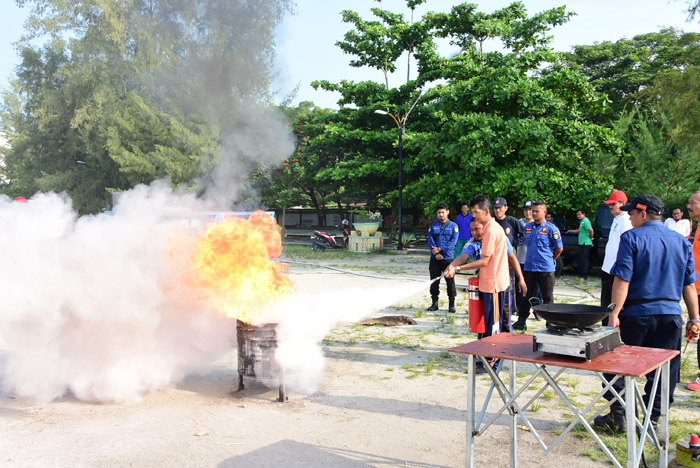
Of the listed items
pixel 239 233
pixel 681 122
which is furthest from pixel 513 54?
pixel 239 233

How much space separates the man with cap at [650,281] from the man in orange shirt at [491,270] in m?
1.57

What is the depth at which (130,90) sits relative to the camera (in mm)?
19969

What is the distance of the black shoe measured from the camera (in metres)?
4.13

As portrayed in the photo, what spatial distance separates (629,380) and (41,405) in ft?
17.1

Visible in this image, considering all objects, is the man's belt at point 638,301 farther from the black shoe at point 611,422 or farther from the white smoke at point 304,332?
the white smoke at point 304,332

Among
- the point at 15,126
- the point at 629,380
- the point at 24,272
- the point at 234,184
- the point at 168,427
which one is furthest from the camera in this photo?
the point at 15,126

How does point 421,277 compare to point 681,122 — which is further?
point 421,277

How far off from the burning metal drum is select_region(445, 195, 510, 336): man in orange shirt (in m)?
2.04

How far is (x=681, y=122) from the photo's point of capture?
41.8ft

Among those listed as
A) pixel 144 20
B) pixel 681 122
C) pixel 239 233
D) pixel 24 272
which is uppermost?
pixel 144 20

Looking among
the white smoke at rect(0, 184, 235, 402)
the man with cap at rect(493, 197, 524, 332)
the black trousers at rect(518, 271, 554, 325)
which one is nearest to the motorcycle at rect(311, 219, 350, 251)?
the man with cap at rect(493, 197, 524, 332)

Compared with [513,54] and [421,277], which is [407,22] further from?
[421,277]

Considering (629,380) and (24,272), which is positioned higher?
(24,272)

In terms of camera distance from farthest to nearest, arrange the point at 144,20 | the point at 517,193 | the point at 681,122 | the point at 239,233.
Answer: the point at 517,193 < the point at 681,122 < the point at 144,20 < the point at 239,233
